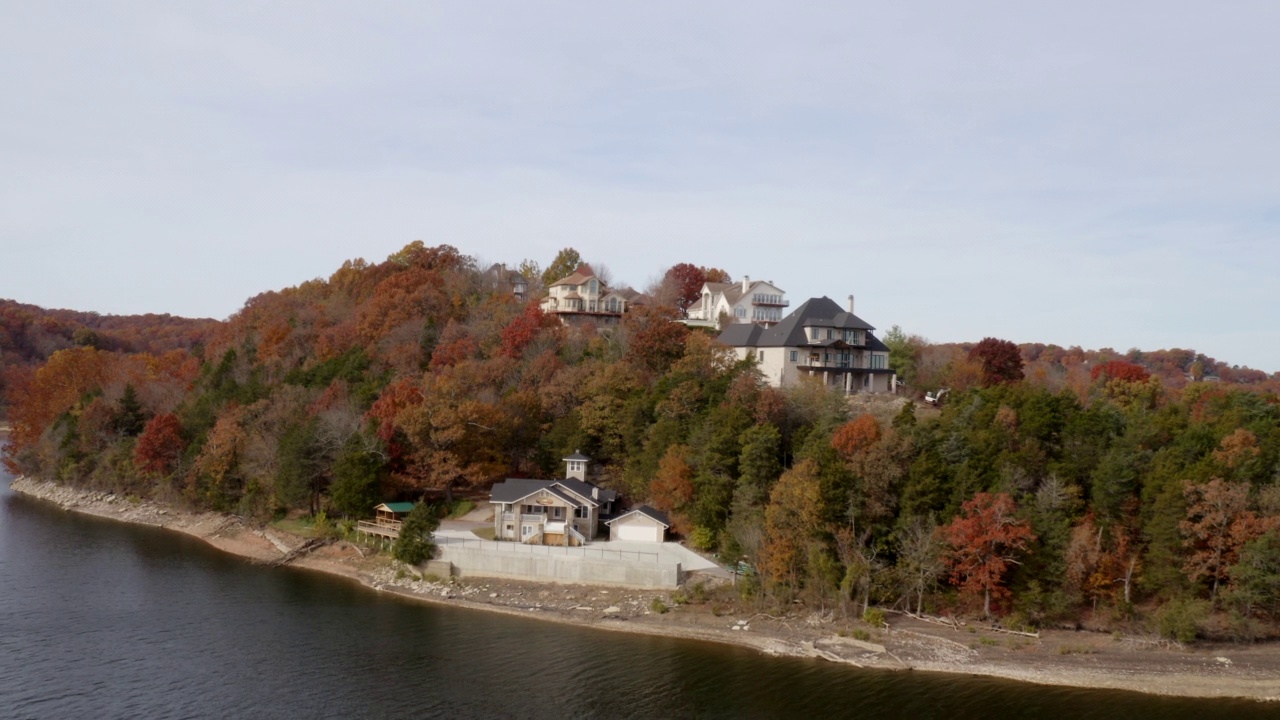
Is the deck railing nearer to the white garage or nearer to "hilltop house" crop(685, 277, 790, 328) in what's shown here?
the white garage

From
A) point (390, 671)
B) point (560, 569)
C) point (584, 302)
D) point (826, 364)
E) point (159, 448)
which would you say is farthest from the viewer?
point (584, 302)

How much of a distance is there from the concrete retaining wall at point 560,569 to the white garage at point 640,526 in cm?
389

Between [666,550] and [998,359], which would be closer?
[666,550]

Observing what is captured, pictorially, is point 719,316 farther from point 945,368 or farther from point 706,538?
point 706,538

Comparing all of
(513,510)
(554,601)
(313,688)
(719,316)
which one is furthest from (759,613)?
(719,316)

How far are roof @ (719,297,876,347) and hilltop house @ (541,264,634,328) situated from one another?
13.7 meters

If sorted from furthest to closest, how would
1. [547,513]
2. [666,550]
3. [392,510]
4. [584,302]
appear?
[584,302] < [392,510] < [547,513] < [666,550]

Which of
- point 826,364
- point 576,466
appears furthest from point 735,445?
point 826,364

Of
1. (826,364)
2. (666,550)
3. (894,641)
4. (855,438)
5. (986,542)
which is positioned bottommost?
(894,641)

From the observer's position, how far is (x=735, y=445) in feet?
127

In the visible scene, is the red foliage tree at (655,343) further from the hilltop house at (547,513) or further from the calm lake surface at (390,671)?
the calm lake surface at (390,671)

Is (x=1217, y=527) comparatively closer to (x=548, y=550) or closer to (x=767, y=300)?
(x=548, y=550)

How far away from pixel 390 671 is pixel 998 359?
126 ft

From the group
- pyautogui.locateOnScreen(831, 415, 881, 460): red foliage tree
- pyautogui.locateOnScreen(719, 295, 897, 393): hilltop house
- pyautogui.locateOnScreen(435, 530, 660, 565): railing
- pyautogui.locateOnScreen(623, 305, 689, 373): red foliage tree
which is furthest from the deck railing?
pyautogui.locateOnScreen(719, 295, 897, 393): hilltop house
